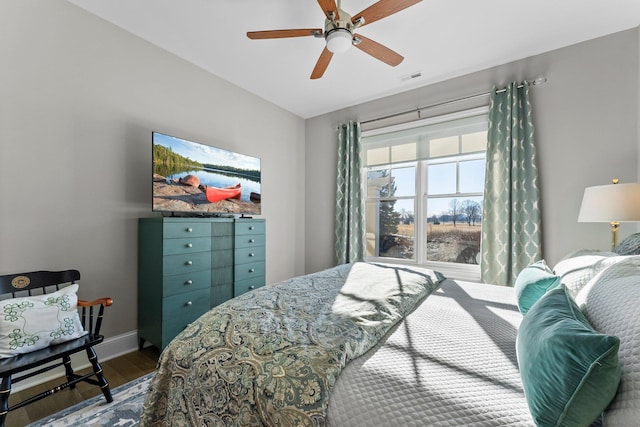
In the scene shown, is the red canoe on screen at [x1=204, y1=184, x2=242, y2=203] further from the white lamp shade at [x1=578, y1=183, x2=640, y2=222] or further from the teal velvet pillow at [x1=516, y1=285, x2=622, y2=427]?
the white lamp shade at [x1=578, y1=183, x2=640, y2=222]

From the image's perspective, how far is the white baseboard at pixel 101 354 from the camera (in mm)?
1883

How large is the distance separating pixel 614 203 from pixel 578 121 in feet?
3.60

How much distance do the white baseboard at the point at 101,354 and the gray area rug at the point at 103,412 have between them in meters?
0.48

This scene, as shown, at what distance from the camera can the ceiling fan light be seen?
1.83m

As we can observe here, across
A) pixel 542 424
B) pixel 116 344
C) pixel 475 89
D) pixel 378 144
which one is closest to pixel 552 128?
pixel 475 89

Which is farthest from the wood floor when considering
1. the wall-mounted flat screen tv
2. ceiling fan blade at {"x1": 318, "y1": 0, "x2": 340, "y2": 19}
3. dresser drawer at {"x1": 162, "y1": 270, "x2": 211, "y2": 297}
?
ceiling fan blade at {"x1": 318, "y1": 0, "x2": 340, "y2": 19}

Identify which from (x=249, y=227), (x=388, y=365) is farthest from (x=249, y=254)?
(x=388, y=365)

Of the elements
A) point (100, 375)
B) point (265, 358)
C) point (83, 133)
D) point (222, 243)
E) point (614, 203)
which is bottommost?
point (100, 375)

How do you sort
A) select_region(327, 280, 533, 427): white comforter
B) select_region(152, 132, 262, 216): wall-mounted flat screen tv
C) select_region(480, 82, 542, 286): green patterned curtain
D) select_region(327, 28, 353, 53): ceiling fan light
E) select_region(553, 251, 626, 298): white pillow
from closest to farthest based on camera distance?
select_region(327, 280, 533, 427): white comforter → select_region(553, 251, 626, 298): white pillow → select_region(327, 28, 353, 53): ceiling fan light → select_region(152, 132, 262, 216): wall-mounted flat screen tv → select_region(480, 82, 542, 286): green patterned curtain

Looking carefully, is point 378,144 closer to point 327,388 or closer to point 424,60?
point 424,60

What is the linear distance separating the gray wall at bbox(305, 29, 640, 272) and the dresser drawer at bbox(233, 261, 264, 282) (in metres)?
2.82

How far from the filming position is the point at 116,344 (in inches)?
90.4

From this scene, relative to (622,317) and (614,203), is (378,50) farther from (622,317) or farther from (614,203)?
(622,317)

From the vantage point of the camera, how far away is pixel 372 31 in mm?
2389
